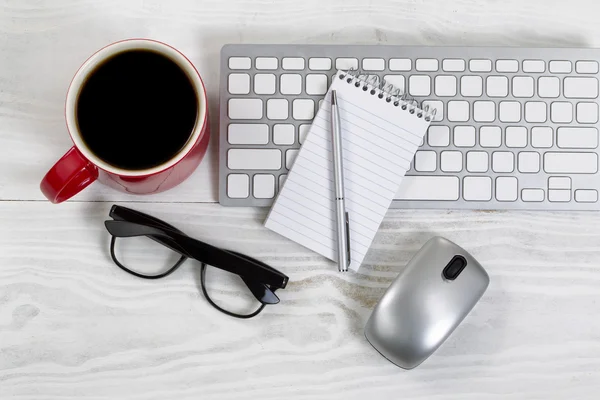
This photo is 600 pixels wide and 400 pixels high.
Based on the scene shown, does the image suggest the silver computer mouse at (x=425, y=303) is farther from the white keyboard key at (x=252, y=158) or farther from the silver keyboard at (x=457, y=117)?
the white keyboard key at (x=252, y=158)

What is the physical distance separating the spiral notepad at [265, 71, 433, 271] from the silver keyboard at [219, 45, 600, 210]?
0.01 metres

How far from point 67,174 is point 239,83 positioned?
0.66ft

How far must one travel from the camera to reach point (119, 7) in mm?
658

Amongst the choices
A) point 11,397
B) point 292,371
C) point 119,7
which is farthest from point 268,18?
point 11,397

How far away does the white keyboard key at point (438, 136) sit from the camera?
2.07ft

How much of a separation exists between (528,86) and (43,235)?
21.3 inches

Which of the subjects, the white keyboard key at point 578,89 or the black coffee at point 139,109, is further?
the white keyboard key at point 578,89

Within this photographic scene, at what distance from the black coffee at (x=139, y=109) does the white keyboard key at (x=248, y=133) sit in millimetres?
93

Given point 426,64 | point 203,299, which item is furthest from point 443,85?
point 203,299

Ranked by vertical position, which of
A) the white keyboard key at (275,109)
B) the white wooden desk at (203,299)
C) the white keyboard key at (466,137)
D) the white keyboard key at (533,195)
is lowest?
the white wooden desk at (203,299)

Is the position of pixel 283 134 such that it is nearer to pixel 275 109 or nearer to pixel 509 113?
pixel 275 109

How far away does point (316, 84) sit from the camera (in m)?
0.63

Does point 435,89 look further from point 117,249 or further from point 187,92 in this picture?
point 117,249

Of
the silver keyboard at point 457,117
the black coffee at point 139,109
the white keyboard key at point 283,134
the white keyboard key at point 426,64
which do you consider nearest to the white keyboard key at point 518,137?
the silver keyboard at point 457,117
